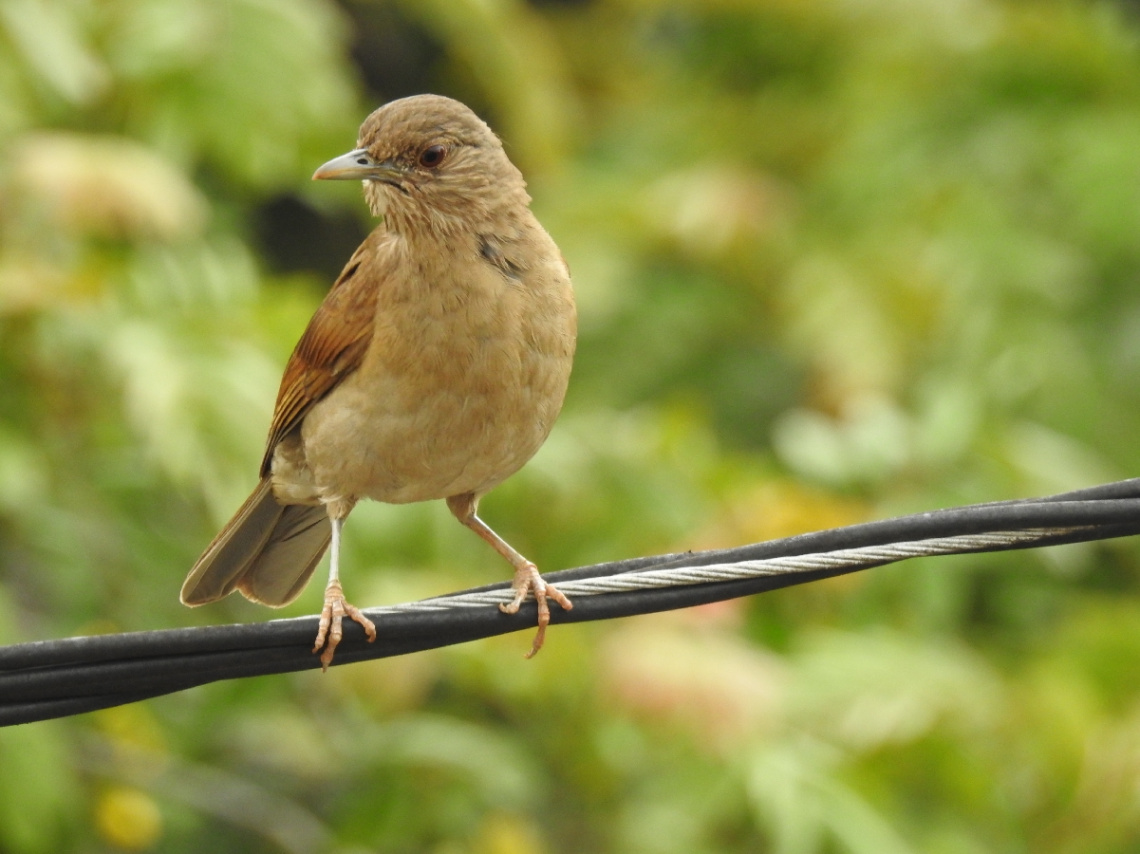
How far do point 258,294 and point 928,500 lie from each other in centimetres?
264

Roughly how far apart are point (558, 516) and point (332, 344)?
2.06 m

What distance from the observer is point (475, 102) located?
352 inches

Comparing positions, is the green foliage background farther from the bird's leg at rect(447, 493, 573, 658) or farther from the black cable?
the black cable

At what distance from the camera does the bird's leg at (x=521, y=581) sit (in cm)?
300

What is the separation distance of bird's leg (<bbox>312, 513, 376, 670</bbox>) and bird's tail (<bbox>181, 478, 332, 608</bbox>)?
0.70 ft

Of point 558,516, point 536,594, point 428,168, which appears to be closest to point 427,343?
point 428,168

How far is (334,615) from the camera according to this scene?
332cm

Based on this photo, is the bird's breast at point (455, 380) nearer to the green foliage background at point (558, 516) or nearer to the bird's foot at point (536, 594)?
the bird's foot at point (536, 594)

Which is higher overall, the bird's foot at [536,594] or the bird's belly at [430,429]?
the bird's belly at [430,429]

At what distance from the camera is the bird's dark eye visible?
3.89m

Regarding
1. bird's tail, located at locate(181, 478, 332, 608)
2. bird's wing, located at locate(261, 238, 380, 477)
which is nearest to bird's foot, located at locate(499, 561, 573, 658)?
bird's wing, located at locate(261, 238, 380, 477)

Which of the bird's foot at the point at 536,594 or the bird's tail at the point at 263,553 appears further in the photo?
the bird's tail at the point at 263,553

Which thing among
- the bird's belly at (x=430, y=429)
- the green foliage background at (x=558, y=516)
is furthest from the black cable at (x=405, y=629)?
the green foliage background at (x=558, y=516)

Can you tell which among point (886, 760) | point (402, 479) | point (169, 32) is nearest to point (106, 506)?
point (169, 32)
